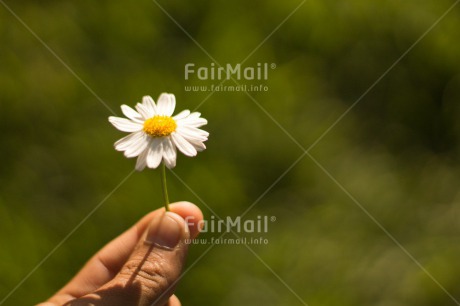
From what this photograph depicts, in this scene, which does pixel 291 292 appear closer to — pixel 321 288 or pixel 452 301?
pixel 321 288

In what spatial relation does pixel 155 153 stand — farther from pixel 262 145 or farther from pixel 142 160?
pixel 262 145

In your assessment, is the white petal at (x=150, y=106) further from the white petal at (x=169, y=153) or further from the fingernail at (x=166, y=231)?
the fingernail at (x=166, y=231)

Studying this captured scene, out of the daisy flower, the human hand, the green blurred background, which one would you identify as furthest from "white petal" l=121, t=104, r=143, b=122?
the green blurred background

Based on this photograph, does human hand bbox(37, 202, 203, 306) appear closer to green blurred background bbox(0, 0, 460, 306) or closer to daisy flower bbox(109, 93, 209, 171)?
daisy flower bbox(109, 93, 209, 171)

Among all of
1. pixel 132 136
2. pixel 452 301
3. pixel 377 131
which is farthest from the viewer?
pixel 377 131

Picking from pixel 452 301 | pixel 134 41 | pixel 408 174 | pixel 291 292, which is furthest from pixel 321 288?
pixel 134 41

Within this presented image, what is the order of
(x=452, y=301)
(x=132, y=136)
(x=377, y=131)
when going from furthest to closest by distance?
(x=377, y=131) → (x=452, y=301) → (x=132, y=136)

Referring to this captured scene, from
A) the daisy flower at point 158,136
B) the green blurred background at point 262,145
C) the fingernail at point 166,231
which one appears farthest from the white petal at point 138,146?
the green blurred background at point 262,145
